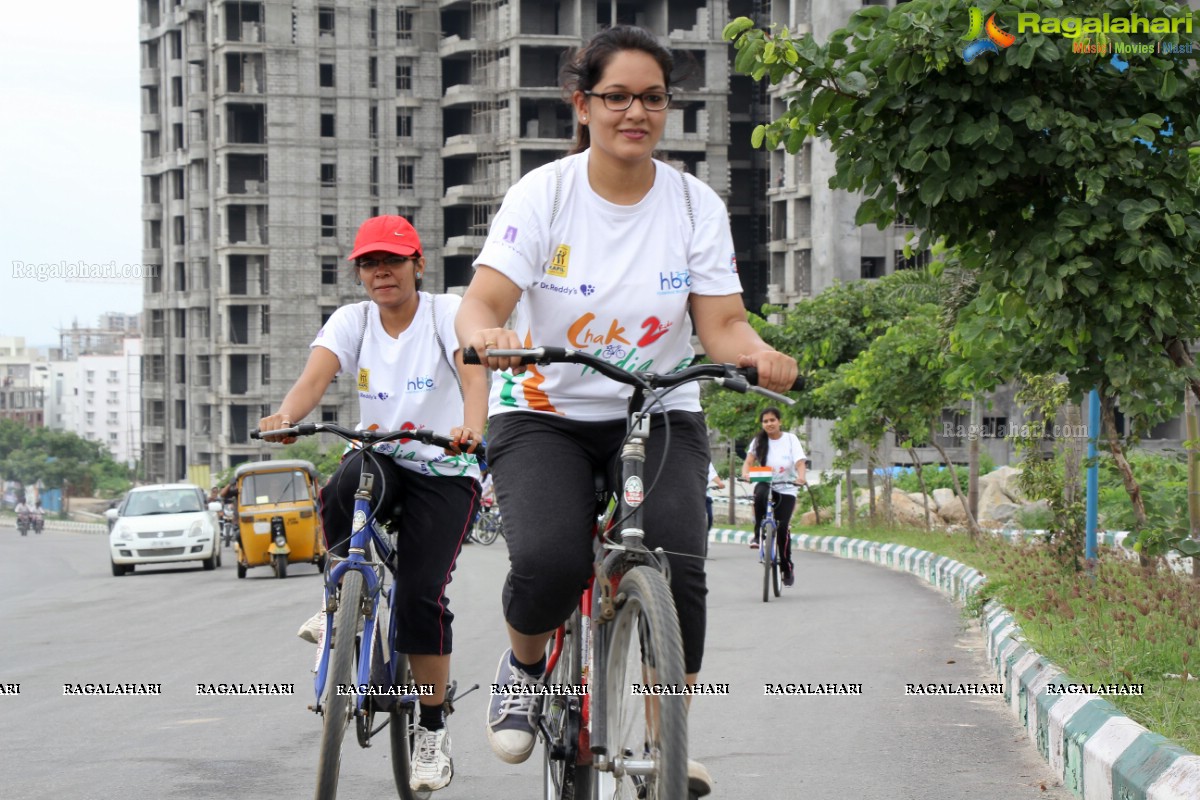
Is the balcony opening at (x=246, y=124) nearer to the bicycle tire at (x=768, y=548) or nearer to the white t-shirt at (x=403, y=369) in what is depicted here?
the bicycle tire at (x=768, y=548)

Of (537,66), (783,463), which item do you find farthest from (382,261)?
(537,66)

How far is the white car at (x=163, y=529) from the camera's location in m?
26.2

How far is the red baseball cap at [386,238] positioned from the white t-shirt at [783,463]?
10.3m

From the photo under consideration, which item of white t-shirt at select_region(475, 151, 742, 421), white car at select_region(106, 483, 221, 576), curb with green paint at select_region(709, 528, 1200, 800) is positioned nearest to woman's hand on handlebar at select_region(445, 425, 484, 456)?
white t-shirt at select_region(475, 151, 742, 421)

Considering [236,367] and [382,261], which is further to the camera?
[236,367]

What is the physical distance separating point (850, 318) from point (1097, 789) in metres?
30.3

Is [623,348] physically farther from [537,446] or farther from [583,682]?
[583,682]

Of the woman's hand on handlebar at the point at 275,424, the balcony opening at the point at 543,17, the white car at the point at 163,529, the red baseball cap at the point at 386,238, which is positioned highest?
the balcony opening at the point at 543,17

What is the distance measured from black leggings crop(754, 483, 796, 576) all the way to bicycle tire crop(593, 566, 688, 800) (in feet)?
38.8

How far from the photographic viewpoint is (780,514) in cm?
1617

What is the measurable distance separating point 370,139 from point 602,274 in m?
78.7

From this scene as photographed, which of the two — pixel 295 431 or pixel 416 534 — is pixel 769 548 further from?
pixel 295 431

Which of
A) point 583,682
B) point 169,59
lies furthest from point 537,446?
point 169,59

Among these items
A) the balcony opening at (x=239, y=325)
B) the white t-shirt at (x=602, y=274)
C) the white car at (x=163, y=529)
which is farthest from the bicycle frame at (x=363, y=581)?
the balcony opening at (x=239, y=325)
